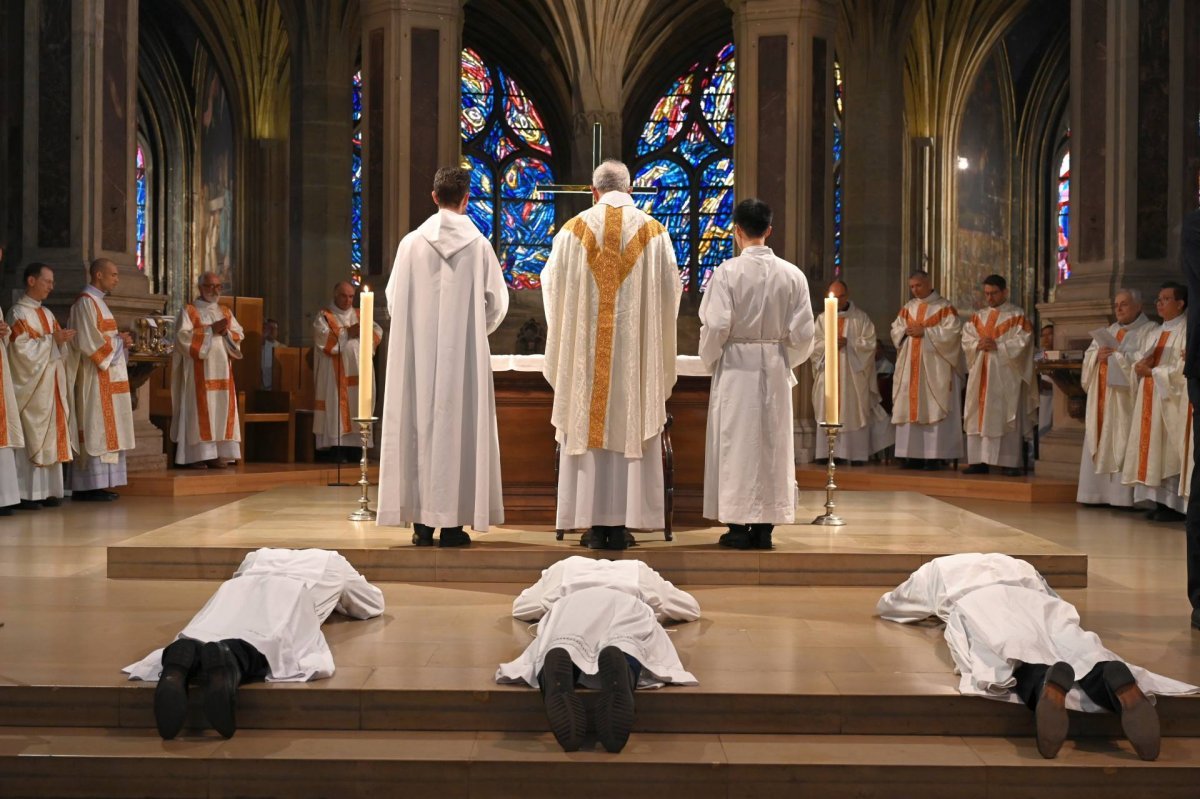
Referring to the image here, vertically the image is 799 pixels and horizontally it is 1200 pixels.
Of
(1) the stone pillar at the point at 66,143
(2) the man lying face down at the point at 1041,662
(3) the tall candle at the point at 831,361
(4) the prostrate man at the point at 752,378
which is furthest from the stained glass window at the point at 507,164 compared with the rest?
(2) the man lying face down at the point at 1041,662

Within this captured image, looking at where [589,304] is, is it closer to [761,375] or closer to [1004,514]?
[761,375]

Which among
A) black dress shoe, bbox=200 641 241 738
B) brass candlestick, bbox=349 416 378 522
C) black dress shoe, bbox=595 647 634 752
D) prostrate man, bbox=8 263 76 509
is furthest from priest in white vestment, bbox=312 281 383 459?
black dress shoe, bbox=595 647 634 752

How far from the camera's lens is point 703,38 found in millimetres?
24422

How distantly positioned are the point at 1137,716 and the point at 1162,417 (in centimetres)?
628

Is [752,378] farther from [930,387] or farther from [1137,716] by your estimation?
[930,387]

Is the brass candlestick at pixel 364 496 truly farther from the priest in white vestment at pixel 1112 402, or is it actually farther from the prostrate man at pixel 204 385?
the priest in white vestment at pixel 1112 402

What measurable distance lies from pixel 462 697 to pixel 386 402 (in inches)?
107

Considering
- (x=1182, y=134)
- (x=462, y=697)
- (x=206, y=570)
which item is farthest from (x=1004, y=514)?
(x=462, y=697)

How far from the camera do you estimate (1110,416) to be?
33.8ft

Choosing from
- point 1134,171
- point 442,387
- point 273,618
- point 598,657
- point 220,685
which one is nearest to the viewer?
point 220,685

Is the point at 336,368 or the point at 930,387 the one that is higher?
the point at 336,368

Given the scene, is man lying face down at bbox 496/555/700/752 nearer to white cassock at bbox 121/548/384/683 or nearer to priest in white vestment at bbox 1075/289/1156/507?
white cassock at bbox 121/548/384/683

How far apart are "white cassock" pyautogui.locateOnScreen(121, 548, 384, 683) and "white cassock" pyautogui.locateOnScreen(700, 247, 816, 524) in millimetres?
2238

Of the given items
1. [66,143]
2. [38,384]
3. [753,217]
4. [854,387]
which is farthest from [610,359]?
[854,387]
